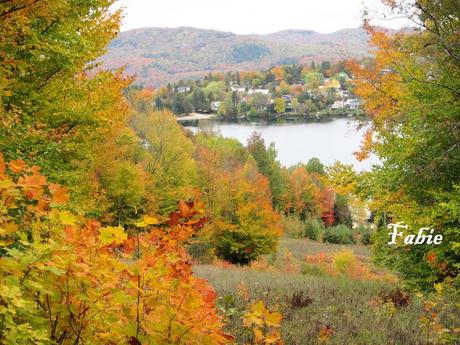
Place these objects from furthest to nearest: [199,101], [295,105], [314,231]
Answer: [199,101] < [295,105] < [314,231]

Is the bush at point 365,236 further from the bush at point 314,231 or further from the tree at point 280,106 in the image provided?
the tree at point 280,106

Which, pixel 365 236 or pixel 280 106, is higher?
pixel 280 106

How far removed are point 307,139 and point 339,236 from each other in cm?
4955

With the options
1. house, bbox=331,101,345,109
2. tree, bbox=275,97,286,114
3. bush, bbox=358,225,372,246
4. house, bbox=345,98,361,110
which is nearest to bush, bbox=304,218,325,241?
bush, bbox=358,225,372,246

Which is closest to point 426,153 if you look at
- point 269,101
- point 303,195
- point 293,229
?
point 293,229

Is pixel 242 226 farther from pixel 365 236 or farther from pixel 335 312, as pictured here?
pixel 365 236

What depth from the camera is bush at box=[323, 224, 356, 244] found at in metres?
46.4

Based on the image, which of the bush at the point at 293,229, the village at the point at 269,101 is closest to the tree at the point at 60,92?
the bush at the point at 293,229

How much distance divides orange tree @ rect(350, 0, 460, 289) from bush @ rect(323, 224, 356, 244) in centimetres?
3556

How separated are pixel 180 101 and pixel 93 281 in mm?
127640

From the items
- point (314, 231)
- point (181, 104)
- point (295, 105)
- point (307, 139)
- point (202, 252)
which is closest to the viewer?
point (202, 252)

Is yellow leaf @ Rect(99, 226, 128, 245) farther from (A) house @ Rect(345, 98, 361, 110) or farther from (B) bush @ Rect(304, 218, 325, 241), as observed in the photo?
(B) bush @ Rect(304, 218, 325, 241)

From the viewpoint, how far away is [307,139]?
93.7 m

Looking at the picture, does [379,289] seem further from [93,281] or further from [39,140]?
[93,281]
